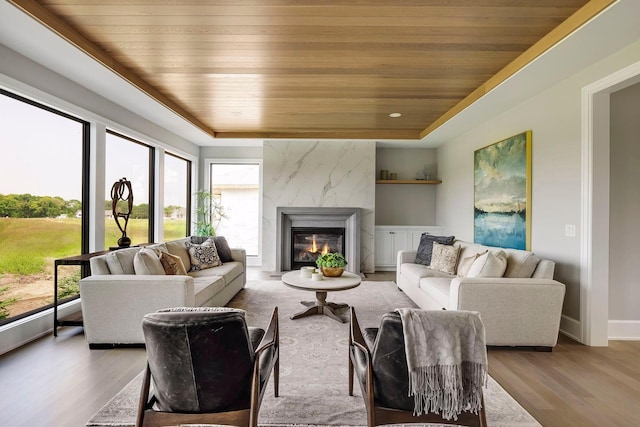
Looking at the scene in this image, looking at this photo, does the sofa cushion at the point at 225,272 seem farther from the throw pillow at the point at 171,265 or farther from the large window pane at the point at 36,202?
the large window pane at the point at 36,202

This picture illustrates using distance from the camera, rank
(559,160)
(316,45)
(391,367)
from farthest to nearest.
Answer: (559,160)
(316,45)
(391,367)

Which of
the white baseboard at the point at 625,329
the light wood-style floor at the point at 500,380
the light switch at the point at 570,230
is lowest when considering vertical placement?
the light wood-style floor at the point at 500,380

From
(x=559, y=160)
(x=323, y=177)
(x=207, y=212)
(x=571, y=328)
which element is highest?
(x=323, y=177)

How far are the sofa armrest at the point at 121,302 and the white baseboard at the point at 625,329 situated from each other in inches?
157

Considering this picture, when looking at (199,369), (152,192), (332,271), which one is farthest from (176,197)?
(199,369)

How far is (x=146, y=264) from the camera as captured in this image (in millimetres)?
3184

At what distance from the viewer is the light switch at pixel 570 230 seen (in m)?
3.24

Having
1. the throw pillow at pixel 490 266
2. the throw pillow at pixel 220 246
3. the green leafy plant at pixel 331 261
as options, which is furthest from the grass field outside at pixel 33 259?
the throw pillow at pixel 490 266

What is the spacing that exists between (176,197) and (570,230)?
6.05 m

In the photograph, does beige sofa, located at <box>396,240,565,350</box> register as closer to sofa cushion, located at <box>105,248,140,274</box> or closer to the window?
sofa cushion, located at <box>105,248,140,274</box>

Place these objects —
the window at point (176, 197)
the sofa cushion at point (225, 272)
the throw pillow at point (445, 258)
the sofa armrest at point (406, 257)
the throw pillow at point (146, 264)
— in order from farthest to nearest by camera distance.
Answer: the window at point (176, 197) < the sofa armrest at point (406, 257) < the throw pillow at point (445, 258) < the sofa cushion at point (225, 272) < the throw pillow at point (146, 264)

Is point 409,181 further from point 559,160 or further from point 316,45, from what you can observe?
point 316,45

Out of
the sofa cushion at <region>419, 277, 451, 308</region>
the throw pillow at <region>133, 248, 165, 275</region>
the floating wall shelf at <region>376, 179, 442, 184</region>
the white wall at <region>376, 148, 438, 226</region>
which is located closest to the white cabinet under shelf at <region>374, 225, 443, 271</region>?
the white wall at <region>376, 148, 438, 226</region>

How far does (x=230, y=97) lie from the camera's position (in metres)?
4.32
